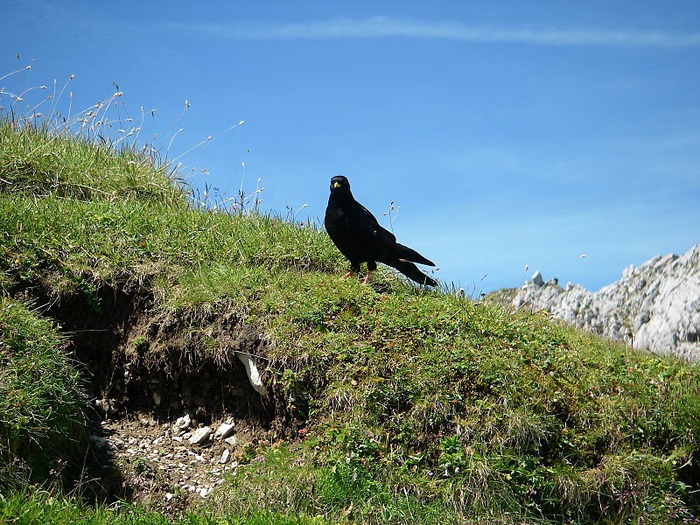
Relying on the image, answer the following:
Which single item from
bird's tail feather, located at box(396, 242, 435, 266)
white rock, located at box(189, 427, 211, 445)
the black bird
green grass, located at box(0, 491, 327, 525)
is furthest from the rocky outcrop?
green grass, located at box(0, 491, 327, 525)

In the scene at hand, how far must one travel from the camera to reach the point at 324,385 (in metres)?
5.91

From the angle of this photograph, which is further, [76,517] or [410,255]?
[410,255]

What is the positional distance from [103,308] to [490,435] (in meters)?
4.01

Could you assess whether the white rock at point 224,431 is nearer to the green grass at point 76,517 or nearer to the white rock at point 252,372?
the white rock at point 252,372

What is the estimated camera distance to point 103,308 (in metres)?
7.03

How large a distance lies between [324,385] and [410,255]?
95.4 inches

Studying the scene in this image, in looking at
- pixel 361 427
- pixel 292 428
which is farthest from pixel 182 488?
pixel 361 427

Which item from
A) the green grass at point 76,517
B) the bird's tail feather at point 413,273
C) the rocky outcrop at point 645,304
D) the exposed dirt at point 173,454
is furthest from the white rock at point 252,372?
the rocky outcrop at point 645,304

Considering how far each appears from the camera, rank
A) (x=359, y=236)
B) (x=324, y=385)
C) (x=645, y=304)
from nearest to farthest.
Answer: (x=324, y=385)
(x=359, y=236)
(x=645, y=304)

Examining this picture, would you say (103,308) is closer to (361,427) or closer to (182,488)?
(182,488)

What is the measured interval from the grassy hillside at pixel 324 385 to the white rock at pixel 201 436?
0.26 meters

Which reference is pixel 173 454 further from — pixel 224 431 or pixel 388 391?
pixel 388 391

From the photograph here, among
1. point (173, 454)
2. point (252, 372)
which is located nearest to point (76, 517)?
point (173, 454)

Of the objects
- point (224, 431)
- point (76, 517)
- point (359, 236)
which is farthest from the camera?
point (359, 236)
